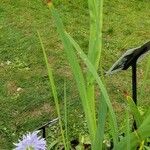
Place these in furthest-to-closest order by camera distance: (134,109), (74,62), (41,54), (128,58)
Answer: (41,54), (128,58), (134,109), (74,62)

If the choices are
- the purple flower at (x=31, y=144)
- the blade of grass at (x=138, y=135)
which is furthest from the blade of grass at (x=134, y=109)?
the purple flower at (x=31, y=144)

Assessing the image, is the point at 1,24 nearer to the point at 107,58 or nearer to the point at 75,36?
the point at 75,36

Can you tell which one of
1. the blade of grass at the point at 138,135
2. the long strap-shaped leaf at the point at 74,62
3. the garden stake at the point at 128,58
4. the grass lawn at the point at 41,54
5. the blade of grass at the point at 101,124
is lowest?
the blade of grass at the point at 138,135

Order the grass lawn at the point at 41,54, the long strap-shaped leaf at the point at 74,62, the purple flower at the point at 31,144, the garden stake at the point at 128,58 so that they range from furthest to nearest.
Answer: the grass lawn at the point at 41,54 < the garden stake at the point at 128,58 < the purple flower at the point at 31,144 < the long strap-shaped leaf at the point at 74,62

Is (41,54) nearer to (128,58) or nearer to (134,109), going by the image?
(128,58)

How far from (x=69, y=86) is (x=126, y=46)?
1667 millimetres

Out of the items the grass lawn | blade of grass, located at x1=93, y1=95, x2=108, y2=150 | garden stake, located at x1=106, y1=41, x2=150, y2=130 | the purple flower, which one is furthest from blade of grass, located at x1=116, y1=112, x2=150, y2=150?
the grass lawn

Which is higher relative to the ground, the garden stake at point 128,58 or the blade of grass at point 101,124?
the garden stake at point 128,58

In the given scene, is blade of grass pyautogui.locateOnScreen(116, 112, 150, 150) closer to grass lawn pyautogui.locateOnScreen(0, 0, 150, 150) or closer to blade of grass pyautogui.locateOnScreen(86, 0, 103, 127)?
blade of grass pyautogui.locateOnScreen(86, 0, 103, 127)

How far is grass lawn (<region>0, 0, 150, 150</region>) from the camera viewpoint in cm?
537

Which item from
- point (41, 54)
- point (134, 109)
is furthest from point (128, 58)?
point (41, 54)

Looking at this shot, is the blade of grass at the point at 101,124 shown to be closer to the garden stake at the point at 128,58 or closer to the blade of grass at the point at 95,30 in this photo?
the blade of grass at the point at 95,30

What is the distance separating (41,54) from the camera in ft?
22.2

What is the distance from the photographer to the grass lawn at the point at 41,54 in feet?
17.6
